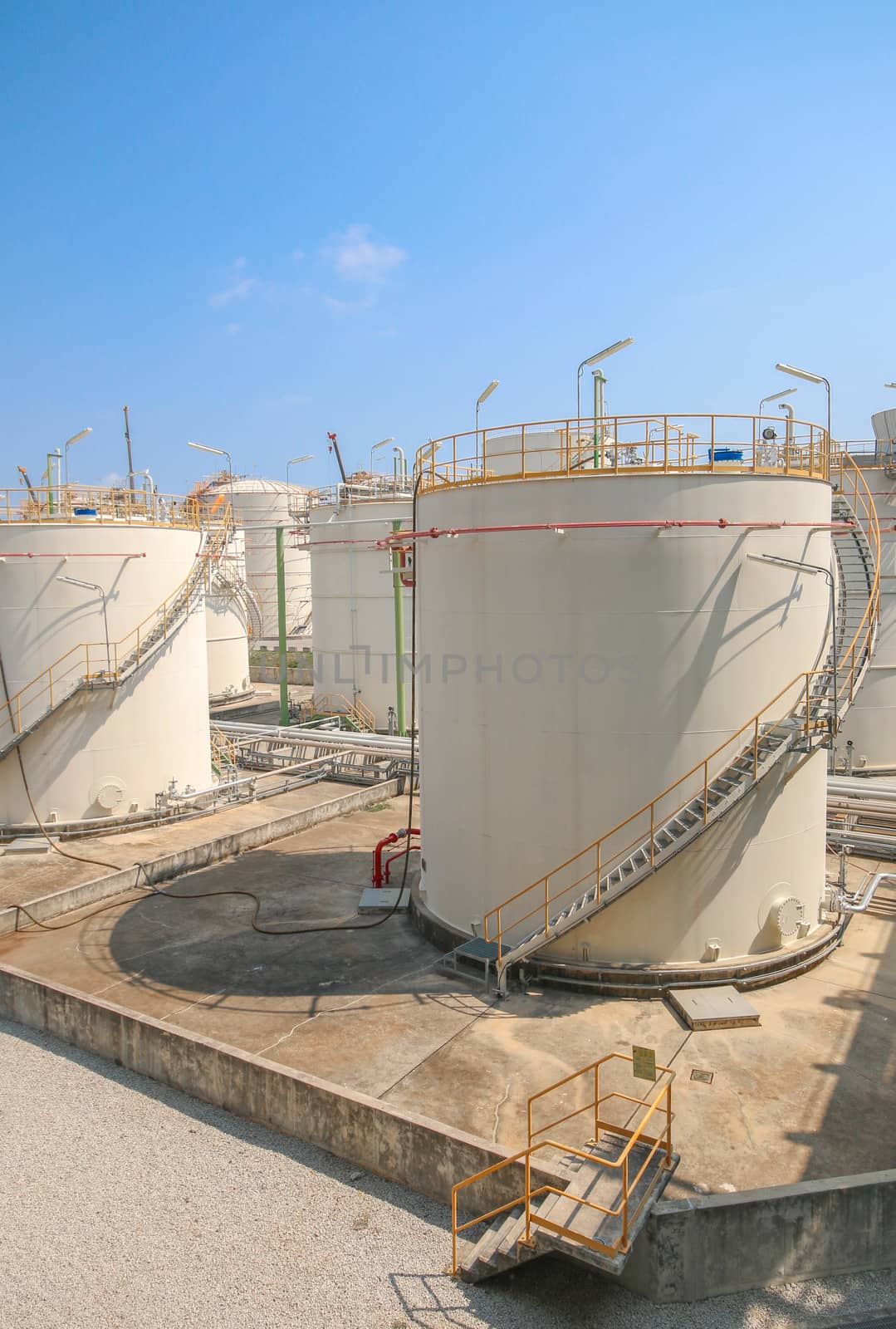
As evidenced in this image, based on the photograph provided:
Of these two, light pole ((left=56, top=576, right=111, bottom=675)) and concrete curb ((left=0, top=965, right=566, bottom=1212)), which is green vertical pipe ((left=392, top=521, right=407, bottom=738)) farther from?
concrete curb ((left=0, top=965, right=566, bottom=1212))

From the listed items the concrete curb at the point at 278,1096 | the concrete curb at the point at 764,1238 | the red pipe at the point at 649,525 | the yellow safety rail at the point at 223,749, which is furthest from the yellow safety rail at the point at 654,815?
the yellow safety rail at the point at 223,749

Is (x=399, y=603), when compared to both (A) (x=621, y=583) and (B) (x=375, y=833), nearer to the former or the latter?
(B) (x=375, y=833)

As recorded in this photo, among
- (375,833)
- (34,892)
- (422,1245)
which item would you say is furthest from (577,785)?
(34,892)

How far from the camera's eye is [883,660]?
2516 centimetres

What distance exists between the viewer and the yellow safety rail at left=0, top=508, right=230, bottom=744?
20.5 m

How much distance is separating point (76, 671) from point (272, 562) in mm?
30987

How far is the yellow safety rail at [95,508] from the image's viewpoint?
20859 millimetres

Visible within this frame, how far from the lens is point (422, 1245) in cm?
874

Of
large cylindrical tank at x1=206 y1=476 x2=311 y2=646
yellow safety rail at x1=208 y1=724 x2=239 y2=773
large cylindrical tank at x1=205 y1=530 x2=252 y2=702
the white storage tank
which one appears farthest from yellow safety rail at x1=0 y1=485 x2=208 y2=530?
large cylindrical tank at x1=206 y1=476 x2=311 y2=646

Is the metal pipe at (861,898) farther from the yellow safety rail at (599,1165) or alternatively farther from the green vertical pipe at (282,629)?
the green vertical pipe at (282,629)

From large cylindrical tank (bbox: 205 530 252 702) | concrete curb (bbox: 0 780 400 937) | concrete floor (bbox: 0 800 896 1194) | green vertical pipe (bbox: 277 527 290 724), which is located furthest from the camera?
large cylindrical tank (bbox: 205 530 252 702)

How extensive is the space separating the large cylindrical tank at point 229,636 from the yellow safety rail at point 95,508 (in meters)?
13.1

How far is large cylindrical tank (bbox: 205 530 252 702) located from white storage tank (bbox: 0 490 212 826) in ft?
47.4

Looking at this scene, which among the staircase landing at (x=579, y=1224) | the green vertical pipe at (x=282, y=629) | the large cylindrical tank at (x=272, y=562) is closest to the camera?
the staircase landing at (x=579, y=1224)
